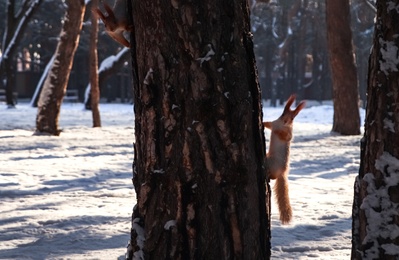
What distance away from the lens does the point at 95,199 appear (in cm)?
732

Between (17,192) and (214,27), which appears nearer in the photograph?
(214,27)

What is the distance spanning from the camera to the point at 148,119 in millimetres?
2988

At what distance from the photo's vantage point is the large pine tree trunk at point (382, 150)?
11.1ft

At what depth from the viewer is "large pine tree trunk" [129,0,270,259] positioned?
2922 millimetres

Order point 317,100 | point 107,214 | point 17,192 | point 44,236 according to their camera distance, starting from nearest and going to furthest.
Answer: point 44,236, point 107,214, point 17,192, point 317,100

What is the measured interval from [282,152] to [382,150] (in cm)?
50

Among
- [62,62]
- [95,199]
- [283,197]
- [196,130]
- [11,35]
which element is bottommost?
[95,199]

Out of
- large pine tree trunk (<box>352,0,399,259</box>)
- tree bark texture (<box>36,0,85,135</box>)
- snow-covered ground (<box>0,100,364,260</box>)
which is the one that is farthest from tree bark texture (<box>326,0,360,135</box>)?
large pine tree trunk (<box>352,0,399,259</box>)

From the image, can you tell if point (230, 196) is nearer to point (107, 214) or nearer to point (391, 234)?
point (391, 234)

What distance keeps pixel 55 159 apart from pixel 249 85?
7.99 metres

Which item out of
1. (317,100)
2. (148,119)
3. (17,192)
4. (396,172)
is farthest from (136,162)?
(317,100)

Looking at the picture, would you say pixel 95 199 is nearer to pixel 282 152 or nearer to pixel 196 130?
pixel 282 152

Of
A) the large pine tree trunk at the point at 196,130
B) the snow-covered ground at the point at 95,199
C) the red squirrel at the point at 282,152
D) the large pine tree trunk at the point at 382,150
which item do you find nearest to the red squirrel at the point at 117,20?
the large pine tree trunk at the point at 196,130

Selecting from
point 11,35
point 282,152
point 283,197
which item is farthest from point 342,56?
point 11,35
